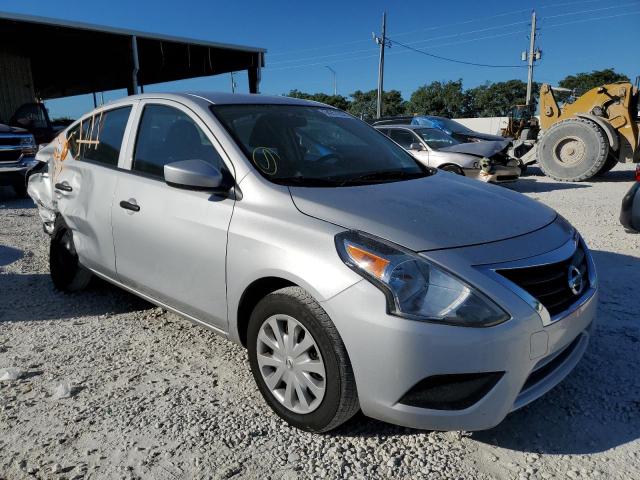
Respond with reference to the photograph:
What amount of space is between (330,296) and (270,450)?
0.79 m

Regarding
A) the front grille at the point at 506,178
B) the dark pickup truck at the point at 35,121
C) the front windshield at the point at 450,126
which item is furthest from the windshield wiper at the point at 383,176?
the front windshield at the point at 450,126

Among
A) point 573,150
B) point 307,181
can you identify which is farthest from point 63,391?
point 573,150

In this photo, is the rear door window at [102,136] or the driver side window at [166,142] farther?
the rear door window at [102,136]

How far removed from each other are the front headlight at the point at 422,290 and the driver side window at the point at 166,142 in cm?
118

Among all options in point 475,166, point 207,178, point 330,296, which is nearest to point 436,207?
point 330,296

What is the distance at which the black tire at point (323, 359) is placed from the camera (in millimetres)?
2062

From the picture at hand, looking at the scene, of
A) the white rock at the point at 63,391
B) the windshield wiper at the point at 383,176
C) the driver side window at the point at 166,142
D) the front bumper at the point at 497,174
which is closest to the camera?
the white rock at the point at 63,391

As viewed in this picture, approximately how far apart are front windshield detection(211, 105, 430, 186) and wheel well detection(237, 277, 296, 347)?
0.54 m

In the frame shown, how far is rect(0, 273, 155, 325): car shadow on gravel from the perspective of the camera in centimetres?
380

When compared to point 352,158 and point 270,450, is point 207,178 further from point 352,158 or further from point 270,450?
point 270,450

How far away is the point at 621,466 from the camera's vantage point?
2.10 meters

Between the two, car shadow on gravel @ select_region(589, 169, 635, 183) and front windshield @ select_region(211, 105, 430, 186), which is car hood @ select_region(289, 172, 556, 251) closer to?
front windshield @ select_region(211, 105, 430, 186)

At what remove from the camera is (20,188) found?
9383 millimetres

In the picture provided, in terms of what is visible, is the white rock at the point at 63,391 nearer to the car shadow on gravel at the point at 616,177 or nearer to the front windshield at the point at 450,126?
the front windshield at the point at 450,126
